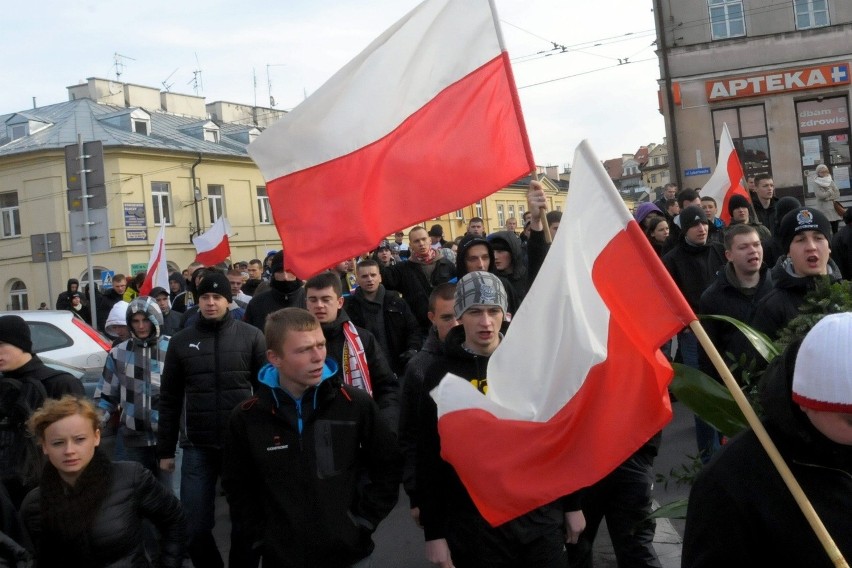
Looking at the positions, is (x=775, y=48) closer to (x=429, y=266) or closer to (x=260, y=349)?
(x=429, y=266)

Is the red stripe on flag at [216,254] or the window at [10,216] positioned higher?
the window at [10,216]

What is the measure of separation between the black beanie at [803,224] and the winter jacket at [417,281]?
3381mm

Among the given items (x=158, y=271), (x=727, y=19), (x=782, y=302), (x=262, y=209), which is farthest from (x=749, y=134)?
(x=782, y=302)

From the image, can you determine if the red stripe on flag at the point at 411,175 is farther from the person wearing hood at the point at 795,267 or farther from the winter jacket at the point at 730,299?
the winter jacket at the point at 730,299

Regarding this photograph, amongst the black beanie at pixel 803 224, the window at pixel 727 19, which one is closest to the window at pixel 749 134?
the window at pixel 727 19

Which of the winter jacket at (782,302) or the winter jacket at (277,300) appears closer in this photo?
the winter jacket at (782,302)

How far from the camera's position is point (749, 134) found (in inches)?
1214

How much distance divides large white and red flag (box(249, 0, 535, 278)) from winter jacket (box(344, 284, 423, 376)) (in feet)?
8.24

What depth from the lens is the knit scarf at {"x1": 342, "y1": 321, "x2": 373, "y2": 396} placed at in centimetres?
605

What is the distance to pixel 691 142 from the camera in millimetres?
30875

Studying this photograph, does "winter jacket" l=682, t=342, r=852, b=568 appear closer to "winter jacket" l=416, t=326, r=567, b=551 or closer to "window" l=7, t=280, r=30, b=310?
"winter jacket" l=416, t=326, r=567, b=551

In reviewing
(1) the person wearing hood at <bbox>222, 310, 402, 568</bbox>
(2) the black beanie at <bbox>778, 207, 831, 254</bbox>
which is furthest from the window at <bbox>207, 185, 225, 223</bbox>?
(1) the person wearing hood at <bbox>222, 310, 402, 568</bbox>

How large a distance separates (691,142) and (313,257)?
27.5m

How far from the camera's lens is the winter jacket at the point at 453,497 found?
4.10m
